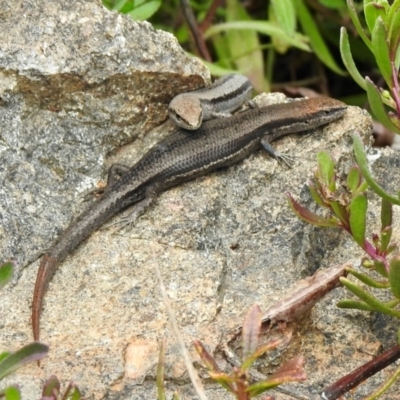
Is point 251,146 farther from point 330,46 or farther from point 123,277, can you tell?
point 330,46

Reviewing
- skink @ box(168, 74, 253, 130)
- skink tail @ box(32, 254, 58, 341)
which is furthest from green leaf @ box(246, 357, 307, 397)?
skink @ box(168, 74, 253, 130)

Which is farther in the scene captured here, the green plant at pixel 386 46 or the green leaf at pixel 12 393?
the green plant at pixel 386 46

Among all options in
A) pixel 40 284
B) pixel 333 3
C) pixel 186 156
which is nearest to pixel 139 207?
pixel 186 156

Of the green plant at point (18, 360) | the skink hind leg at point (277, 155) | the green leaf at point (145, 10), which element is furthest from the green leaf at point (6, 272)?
the green leaf at point (145, 10)

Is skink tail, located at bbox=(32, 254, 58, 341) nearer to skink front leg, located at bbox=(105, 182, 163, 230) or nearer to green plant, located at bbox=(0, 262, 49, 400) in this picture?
skink front leg, located at bbox=(105, 182, 163, 230)

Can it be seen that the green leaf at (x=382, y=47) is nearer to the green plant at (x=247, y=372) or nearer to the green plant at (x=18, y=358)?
the green plant at (x=247, y=372)
